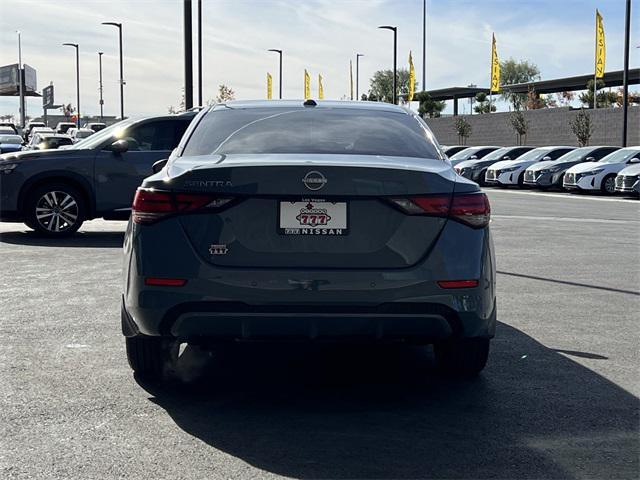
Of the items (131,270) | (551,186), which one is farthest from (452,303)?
(551,186)

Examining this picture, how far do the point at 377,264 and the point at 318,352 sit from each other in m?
1.79

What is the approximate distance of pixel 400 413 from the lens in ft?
16.6

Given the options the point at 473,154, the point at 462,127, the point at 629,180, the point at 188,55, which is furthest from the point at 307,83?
the point at 188,55

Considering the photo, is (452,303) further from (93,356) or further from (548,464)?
(93,356)

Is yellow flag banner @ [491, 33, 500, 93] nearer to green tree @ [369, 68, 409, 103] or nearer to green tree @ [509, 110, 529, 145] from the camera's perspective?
green tree @ [509, 110, 529, 145]

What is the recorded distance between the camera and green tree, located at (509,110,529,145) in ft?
214

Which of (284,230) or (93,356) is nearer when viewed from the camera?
(284,230)

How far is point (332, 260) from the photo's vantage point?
4832mm

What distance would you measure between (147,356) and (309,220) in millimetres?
1347

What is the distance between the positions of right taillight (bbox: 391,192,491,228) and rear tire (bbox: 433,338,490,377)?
0.80 metres

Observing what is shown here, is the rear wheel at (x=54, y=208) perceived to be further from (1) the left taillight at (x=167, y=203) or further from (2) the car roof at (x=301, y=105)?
(1) the left taillight at (x=167, y=203)

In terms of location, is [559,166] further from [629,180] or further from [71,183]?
→ [71,183]

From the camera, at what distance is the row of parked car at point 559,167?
29.9 metres

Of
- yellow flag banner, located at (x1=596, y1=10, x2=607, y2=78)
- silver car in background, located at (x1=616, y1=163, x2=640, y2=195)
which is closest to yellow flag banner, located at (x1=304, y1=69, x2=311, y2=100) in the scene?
yellow flag banner, located at (x1=596, y1=10, x2=607, y2=78)
